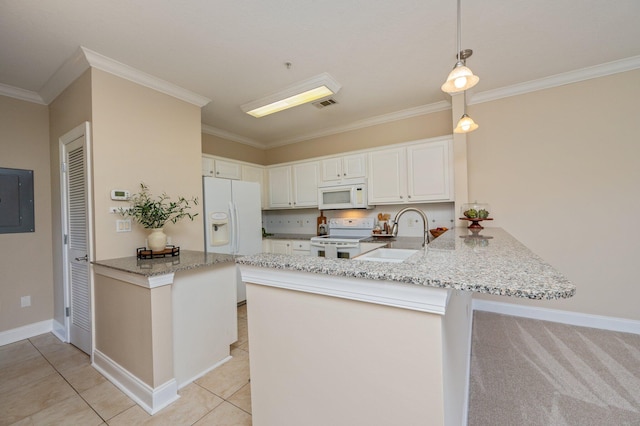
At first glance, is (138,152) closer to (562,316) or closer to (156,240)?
(156,240)

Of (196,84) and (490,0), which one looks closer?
(490,0)

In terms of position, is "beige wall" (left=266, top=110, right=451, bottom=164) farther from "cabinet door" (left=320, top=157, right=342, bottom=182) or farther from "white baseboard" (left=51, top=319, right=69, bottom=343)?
"white baseboard" (left=51, top=319, right=69, bottom=343)

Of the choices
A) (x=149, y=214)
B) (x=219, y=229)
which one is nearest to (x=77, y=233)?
(x=149, y=214)

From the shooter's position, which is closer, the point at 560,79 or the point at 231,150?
the point at 560,79

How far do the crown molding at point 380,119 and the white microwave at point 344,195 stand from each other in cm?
99

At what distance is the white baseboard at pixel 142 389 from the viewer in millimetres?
1680

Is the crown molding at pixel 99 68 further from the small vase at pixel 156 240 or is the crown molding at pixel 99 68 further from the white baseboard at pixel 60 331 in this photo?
the white baseboard at pixel 60 331

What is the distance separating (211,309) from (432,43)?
117 inches

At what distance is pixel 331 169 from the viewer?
3.96 metres

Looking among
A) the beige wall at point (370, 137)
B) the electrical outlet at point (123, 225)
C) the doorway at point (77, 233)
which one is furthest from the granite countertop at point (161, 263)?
the beige wall at point (370, 137)

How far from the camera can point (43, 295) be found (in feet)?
9.22

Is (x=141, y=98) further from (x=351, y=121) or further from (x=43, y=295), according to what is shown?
(x=351, y=121)

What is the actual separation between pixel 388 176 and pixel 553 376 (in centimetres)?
253

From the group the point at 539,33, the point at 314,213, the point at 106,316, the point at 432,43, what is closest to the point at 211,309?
the point at 106,316
